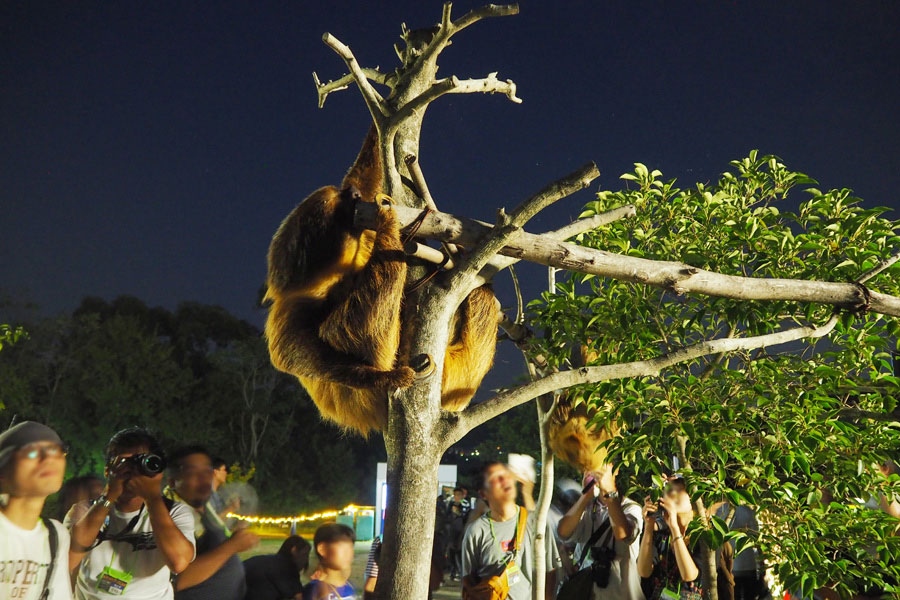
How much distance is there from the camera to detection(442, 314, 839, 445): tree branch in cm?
213

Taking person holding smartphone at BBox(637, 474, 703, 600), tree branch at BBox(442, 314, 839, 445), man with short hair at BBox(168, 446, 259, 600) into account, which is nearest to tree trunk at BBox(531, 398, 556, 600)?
person holding smartphone at BBox(637, 474, 703, 600)

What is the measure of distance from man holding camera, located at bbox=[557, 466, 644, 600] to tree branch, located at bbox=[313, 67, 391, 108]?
6.63 feet

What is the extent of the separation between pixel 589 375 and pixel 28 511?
1.64 m

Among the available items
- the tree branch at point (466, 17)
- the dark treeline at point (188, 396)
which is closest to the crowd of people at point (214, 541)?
the tree branch at point (466, 17)

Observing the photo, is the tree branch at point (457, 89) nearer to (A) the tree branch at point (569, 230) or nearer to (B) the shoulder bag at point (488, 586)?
(A) the tree branch at point (569, 230)

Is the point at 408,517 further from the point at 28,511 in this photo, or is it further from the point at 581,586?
the point at 581,586

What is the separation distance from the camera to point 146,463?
181 centimetres

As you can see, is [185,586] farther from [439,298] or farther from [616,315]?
[616,315]

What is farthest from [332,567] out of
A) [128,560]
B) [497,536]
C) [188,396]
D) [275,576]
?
[188,396]

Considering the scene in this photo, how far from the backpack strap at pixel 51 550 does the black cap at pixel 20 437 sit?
186 millimetres

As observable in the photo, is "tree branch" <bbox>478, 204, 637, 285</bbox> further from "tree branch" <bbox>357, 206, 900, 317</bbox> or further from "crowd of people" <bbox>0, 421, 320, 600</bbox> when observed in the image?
"crowd of people" <bbox>0, 421, 320, 600</bbox>

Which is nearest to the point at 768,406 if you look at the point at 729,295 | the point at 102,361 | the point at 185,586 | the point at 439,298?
the point at 729,295

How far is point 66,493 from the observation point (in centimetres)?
257

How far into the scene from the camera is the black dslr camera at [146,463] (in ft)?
5.94
